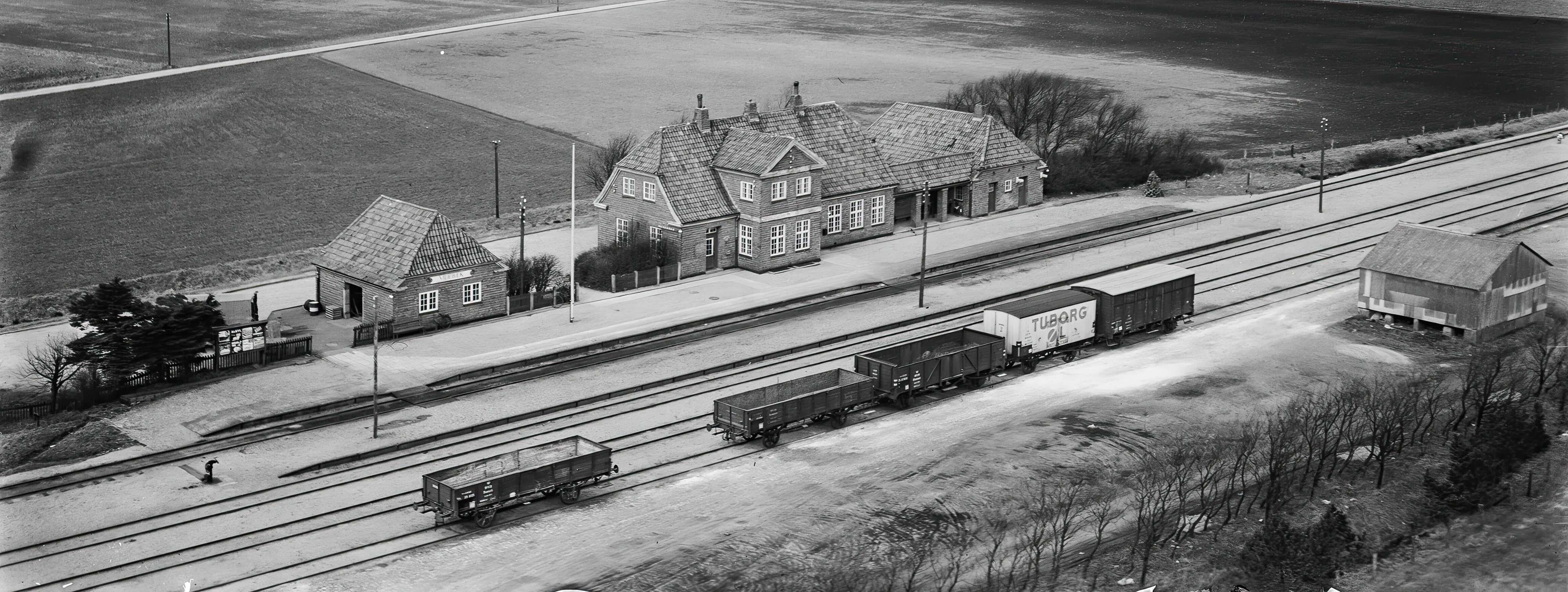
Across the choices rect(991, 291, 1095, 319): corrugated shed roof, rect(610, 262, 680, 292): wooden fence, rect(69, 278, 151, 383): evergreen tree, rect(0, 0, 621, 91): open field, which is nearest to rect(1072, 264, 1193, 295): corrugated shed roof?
rect(991, 291, 1095, 319): corrugated shed roof

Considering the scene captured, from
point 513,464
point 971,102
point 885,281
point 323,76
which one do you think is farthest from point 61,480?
point 323,76

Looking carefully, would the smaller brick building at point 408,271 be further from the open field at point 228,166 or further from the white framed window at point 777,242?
the open field at point 228,166

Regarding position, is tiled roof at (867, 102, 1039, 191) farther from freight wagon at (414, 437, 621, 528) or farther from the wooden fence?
freight wagon at (414, 437, 621, 528)

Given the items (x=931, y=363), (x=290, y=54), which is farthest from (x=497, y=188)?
(x=290, y=54)

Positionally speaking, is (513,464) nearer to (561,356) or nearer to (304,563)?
(304,563)

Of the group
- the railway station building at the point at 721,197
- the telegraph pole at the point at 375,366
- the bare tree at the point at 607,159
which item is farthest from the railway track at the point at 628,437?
the bare tree at the point at 607,159

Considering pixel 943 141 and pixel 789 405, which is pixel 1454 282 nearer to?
pixel 789 405
